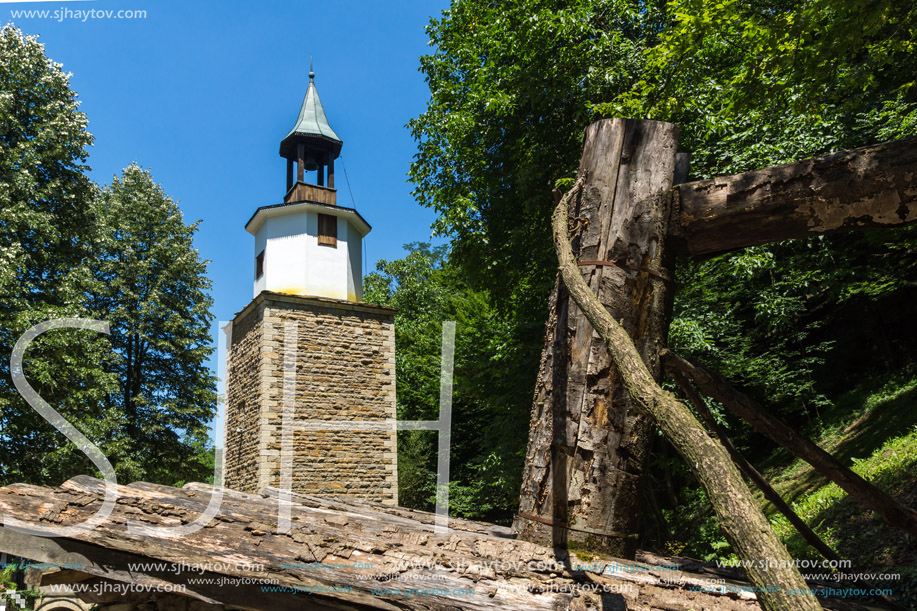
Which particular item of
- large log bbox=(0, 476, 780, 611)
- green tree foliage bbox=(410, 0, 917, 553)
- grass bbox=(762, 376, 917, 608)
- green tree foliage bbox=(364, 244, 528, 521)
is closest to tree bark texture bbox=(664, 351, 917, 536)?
large log bbox=(0, 476, 780, 611)

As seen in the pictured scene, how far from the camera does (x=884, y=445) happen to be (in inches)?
295

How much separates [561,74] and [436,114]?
287 cm

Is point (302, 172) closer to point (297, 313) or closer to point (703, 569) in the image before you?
point (297, 313)

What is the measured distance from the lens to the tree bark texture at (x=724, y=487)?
910mm

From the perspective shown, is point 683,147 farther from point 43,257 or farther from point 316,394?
point 43,257

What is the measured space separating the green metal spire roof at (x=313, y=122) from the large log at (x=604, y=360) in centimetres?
1678

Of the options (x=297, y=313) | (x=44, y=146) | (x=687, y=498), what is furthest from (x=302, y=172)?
(x=687, y=498)

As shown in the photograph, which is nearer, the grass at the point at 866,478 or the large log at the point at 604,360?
the large log at the point at 604,360

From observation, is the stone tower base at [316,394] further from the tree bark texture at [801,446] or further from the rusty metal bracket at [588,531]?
the tree bark texture at [801,446]

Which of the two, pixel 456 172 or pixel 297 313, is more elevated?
pixel 456 172

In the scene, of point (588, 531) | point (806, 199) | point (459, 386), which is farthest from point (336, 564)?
point (459, 386)

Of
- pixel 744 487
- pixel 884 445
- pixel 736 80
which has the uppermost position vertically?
pixel 736 80

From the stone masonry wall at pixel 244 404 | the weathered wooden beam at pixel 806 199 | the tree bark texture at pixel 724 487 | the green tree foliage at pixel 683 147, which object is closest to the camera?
the tree bark texture at pixel 724 487

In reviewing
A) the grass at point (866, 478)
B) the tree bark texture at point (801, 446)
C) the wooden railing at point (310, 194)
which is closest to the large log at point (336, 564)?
the tree bark texture at point (801, 446)
